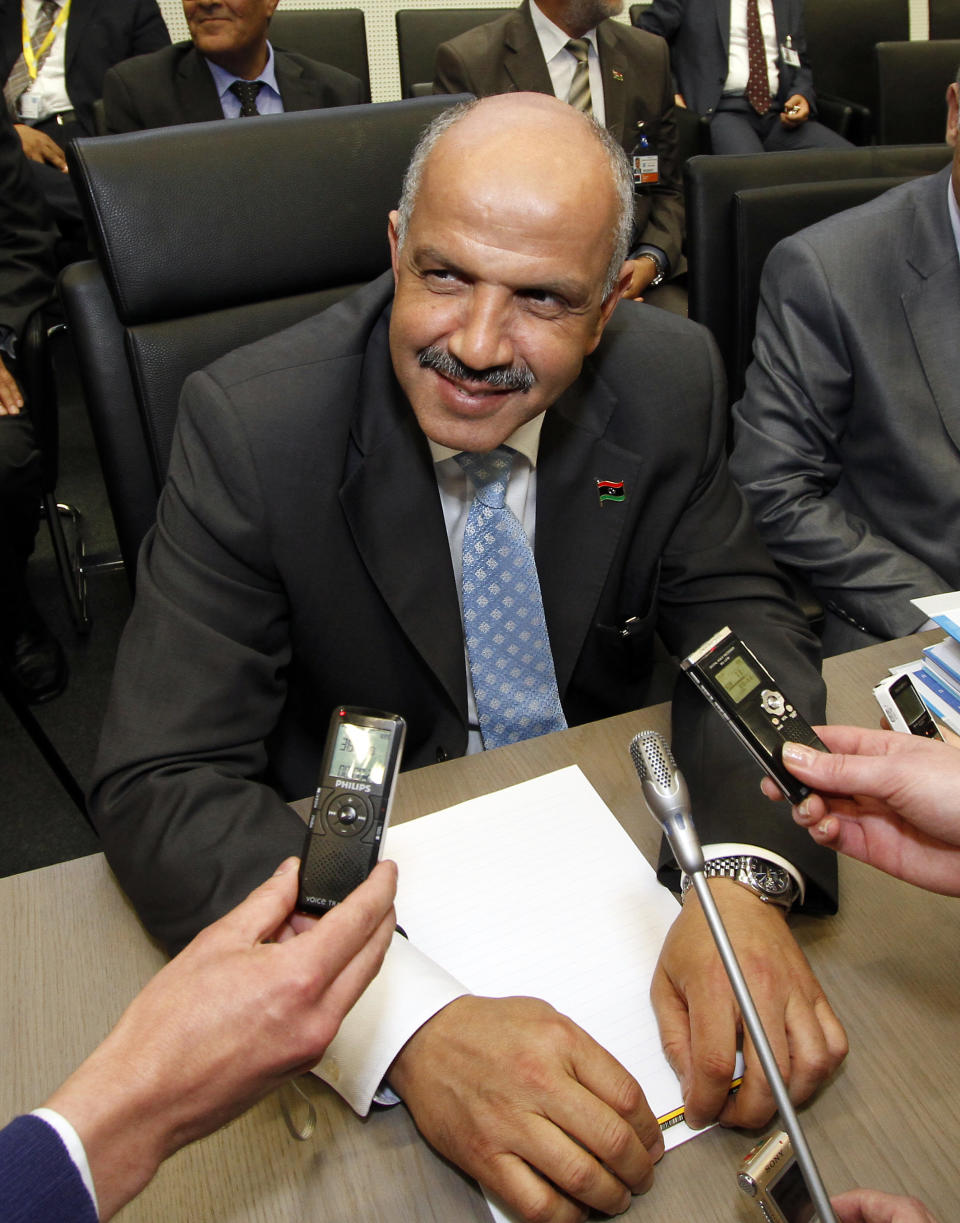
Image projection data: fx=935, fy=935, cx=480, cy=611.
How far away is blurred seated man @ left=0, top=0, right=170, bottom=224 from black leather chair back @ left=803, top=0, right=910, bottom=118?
251 centimetres

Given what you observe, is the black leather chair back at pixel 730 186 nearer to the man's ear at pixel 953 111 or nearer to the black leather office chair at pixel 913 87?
the man's ear at pixel 953 111

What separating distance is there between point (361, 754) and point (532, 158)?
65 cm

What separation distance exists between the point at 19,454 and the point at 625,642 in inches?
54.8

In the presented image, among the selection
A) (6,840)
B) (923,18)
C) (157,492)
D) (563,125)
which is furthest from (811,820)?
(923,18)

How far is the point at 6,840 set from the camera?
5.84 ft

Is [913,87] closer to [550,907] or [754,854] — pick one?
[754,854]

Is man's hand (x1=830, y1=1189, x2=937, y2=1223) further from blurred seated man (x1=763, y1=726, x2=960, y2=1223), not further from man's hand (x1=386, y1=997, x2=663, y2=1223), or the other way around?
blurred seated man (x1=763, y1=726, x2=960, y2=1223)

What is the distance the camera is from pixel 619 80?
2.79m

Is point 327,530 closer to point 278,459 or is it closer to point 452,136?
point 278,459

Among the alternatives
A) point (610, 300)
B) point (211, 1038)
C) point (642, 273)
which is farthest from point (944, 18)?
point (211, 1038)

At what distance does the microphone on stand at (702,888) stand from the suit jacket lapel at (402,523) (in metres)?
0.47

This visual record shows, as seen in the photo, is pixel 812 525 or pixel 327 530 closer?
pixel 327 530

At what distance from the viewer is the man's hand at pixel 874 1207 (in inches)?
20.8

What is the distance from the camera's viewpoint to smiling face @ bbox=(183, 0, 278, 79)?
254cm
